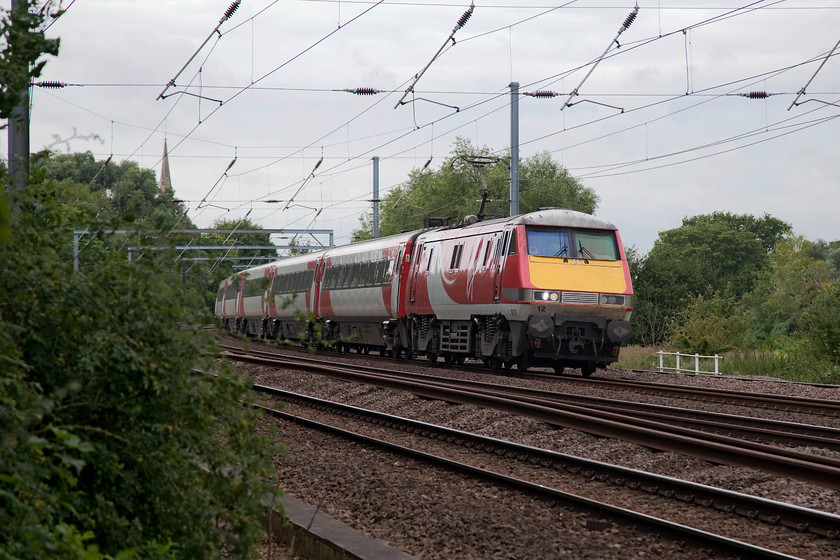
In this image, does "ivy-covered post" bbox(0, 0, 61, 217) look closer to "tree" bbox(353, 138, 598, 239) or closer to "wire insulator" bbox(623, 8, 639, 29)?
"wire insulator" bbox(623, 8, 639, 29)

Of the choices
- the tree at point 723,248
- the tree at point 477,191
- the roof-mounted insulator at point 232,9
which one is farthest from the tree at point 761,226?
the roof-mounted insulator at point 232,9

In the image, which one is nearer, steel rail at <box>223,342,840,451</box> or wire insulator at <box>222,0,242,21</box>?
steel rail at <box>223,342,840,451</box>

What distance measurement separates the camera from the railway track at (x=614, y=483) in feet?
21.8

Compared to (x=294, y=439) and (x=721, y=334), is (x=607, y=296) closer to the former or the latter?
(x=294, y=439)

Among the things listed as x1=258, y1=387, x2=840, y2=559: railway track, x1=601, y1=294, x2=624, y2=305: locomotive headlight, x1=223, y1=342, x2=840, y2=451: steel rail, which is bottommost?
x1=258, y1=387, x2=840, y2=559: railway track

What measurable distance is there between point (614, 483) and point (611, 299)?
1185 centimetres

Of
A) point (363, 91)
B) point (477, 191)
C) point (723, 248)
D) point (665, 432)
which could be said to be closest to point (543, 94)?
point (363, 91)

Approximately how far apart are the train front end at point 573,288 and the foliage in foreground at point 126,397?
15201 mm

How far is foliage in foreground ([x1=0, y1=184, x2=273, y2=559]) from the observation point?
4.15m

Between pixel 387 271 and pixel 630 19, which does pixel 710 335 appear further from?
pixel 630 19

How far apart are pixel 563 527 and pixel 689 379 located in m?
16.2

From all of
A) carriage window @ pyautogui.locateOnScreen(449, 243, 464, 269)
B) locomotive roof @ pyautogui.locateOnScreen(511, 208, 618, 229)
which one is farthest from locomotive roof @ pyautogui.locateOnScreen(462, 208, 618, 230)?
carriage window @ pyautogui.locateOnScreen(449, 243, 464, 269)

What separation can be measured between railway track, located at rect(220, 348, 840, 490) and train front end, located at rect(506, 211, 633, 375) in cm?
272

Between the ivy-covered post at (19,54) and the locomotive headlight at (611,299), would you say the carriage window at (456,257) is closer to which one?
the locomotive headlight at (611,299)
